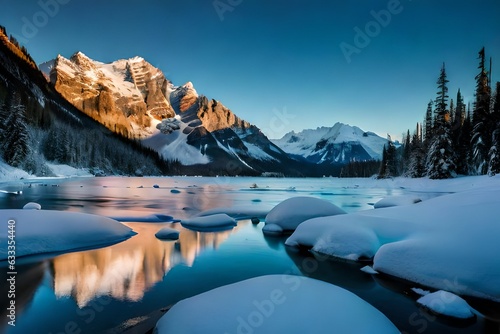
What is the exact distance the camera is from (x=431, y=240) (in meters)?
9.01

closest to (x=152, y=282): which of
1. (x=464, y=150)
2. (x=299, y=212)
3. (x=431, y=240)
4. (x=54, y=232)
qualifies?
(x=54, y=232)

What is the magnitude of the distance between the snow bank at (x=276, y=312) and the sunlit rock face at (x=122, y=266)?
2.91 meters

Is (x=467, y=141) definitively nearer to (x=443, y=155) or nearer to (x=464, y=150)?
(x=464, y=150)

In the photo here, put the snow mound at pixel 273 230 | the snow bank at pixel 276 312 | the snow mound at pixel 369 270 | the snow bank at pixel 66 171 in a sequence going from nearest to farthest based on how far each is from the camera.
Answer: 1. the snow bank at pixel 276 312
2. the snow mound at pixel 369 270
3. the snow mound at pixel 273 230
4. the snow bank at pixel 66 171

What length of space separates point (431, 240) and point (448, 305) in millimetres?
2652

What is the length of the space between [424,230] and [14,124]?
3057 inches

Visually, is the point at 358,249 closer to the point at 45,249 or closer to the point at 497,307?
the point at 497,307

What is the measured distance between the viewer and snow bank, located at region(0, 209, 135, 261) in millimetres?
11000

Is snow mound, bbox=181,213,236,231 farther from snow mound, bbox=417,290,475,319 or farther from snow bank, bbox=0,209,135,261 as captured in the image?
snow mound, bbox=417,290,475,319

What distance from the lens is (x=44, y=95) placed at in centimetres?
13562

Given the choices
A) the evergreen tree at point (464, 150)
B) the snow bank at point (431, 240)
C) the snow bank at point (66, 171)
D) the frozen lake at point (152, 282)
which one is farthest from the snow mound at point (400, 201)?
the snow bank at point (66, 171)

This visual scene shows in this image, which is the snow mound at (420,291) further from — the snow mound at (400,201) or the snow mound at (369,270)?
the snow mound at (400,201)

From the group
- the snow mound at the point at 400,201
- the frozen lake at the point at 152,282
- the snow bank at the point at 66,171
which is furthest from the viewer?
the snow bank at the point at 66,171

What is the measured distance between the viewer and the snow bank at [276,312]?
477cm
